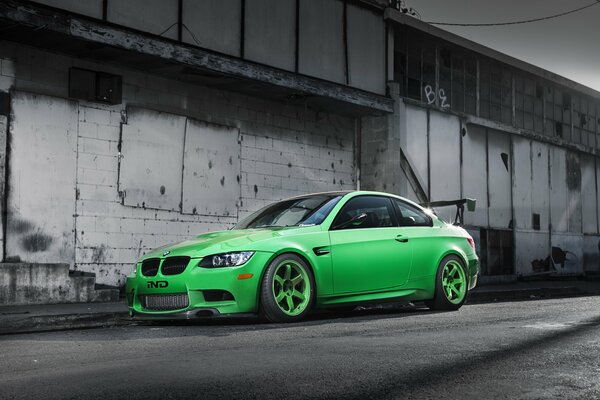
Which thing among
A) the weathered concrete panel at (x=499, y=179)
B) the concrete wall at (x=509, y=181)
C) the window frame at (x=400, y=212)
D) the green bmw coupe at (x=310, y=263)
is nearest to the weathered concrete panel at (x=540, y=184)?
the concrete wall at (x=509, y=181)

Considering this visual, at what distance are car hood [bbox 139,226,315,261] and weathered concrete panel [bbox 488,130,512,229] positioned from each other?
50.7 ft

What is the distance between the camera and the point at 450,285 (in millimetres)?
10547

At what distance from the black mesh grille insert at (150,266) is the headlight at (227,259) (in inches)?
25.6

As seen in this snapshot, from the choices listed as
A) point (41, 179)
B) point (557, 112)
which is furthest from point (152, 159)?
point (557, 112)

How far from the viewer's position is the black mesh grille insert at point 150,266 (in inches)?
345

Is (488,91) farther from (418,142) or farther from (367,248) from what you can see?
(367,248)

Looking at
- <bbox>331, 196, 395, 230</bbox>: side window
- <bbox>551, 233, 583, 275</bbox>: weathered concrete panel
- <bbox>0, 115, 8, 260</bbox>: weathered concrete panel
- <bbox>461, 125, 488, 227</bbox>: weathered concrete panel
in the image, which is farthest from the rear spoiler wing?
<bbox>551, 233, 583, 275</bbox>: weathered concrete panel

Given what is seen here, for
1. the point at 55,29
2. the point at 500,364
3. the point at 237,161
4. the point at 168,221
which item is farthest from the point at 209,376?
the point at 237,161

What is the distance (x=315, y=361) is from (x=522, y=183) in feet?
67.5

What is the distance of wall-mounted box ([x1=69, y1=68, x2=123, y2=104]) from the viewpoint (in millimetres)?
14126

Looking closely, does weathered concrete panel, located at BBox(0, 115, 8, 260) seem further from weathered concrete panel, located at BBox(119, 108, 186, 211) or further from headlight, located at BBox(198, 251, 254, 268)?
headlight, located at BBox(198, 251, 254, 268)

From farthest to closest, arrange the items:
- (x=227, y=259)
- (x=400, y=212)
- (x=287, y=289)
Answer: (x=400, y=212)
(x=287, y=289)
(x=227, y=259)

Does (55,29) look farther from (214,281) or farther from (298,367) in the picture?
(298,367)

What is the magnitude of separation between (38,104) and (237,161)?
4601mm
